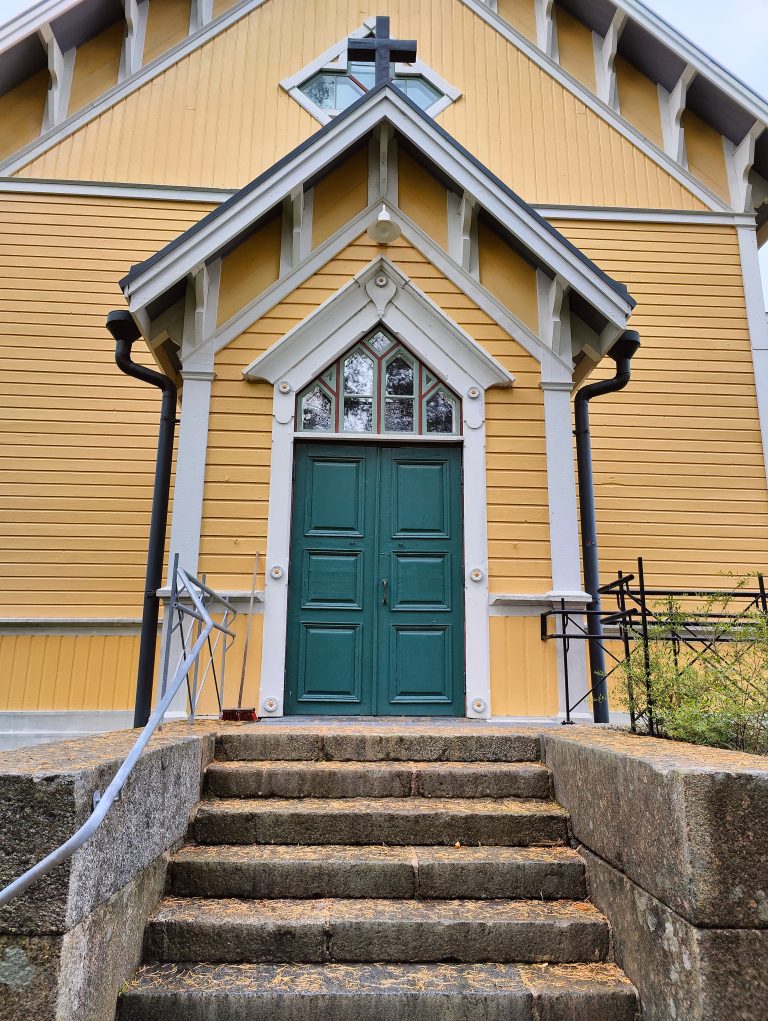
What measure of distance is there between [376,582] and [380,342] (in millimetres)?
2191

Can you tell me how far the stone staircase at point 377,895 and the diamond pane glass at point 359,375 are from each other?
3313 mm

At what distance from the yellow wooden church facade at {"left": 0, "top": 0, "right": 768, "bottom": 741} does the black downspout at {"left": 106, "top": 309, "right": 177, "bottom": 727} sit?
0.25 meters

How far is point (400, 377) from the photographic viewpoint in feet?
22.4

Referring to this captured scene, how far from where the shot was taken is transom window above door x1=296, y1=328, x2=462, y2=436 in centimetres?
673

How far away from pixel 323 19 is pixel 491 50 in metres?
2.29

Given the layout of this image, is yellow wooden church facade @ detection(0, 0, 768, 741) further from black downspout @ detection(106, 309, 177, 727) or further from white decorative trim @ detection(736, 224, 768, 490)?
black downspout @ detection(106, 309, 177, 727)

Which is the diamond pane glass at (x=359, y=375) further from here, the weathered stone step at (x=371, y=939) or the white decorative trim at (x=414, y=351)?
the weathered stone step at (x=371, y=939)

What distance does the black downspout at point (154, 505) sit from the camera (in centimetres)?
631

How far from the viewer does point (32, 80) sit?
961 centimetres

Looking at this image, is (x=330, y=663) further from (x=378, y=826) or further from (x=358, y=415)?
(x=378, y=826)

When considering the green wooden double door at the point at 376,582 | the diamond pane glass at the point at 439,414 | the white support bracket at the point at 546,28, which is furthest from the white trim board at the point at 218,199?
the green wooden double door at the point at 376,582

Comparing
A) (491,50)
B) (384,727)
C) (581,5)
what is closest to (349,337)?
(384,727)

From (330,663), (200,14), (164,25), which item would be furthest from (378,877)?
(164,25)

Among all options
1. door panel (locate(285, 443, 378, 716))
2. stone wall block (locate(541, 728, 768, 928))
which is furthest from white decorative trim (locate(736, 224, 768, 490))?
stone wall block (locate(541, 728, 768, 928))
